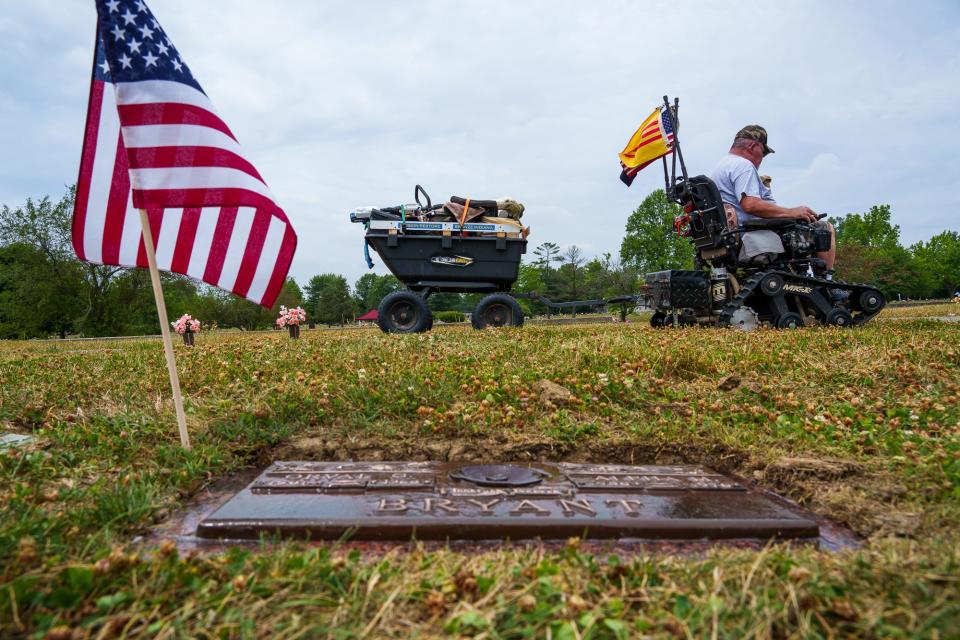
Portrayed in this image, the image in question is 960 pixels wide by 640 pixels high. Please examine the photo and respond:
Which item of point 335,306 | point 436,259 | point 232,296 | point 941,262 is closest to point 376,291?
point 335,306

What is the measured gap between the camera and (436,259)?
843cm

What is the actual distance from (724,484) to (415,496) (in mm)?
1157

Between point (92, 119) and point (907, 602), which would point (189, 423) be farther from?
point (907, 602)

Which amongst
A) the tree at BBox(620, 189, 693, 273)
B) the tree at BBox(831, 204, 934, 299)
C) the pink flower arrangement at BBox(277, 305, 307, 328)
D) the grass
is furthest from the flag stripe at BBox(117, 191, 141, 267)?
the tree at BBox(831, 204, 934, 299)

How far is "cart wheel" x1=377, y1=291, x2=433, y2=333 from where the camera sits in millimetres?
8117

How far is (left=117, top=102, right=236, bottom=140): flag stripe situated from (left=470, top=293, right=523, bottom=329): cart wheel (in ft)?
18.9

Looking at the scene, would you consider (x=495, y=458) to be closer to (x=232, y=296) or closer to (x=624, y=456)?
(x=624, y=456)

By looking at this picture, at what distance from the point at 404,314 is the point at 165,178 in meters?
5.68

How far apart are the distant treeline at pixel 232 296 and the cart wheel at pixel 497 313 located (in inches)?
427

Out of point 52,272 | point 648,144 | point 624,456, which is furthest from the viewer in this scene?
point 52,272

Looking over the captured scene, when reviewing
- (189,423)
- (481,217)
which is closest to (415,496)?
(189,423)

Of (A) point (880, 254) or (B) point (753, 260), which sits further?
(A) point (880, 254)

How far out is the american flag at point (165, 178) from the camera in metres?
2.53

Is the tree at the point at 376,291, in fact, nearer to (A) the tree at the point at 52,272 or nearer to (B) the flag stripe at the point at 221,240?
(A) the tree at the point at 52,272
